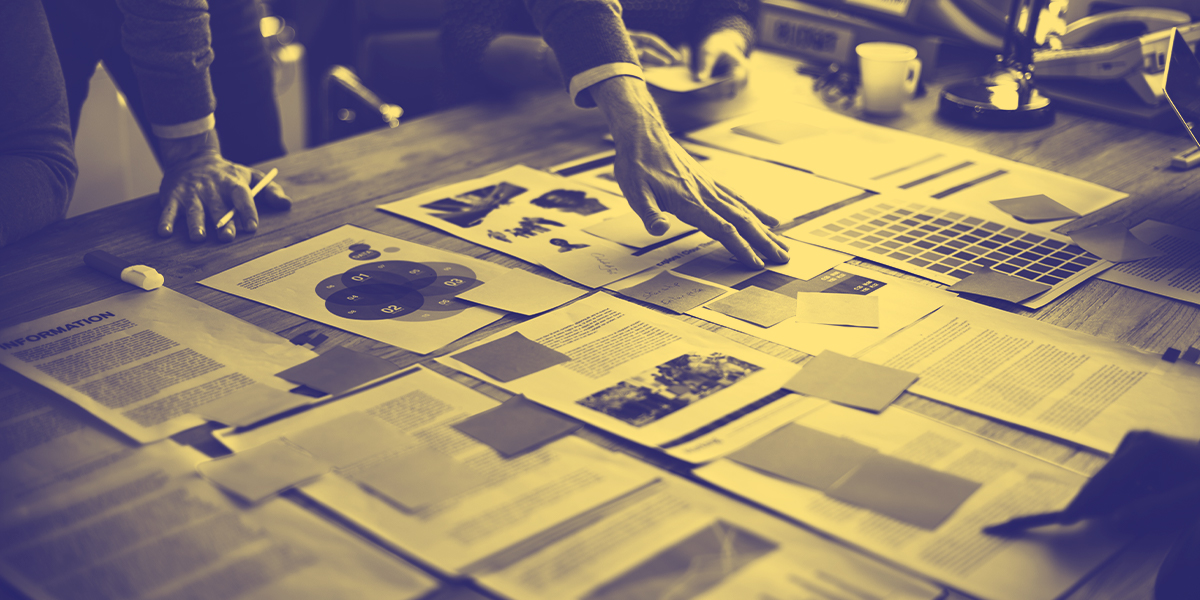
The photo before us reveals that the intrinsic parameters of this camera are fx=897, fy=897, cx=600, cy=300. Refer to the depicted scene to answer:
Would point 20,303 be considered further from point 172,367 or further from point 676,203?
point 676,203

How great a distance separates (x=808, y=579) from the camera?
596mm

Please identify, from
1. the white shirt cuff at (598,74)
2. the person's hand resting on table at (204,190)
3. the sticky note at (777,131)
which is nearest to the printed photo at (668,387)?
the white shirt cuff at (598,74)

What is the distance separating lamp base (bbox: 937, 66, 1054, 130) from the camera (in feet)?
5.09

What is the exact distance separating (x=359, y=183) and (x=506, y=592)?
0.87 m

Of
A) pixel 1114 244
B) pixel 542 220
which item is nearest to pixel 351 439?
pixel 542 220

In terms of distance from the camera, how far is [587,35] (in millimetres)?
1222

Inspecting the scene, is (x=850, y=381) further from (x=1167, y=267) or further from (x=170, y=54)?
(x=170, y=54)

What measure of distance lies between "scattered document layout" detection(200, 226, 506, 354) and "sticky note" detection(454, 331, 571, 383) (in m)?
0.04

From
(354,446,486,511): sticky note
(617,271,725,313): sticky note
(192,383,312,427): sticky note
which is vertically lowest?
(354,446,486,511): sticky note

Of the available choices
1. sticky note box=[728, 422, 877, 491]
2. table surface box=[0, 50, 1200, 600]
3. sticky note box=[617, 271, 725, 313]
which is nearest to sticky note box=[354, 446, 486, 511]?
table surface box=[0, 50, 1200, 600]

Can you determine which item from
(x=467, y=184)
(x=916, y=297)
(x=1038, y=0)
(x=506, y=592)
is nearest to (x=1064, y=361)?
(x=916, y=297)

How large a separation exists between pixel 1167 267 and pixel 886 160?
17.3 inches

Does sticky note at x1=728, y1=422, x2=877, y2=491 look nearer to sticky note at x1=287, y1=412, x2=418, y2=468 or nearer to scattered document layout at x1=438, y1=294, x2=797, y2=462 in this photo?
scattered document layout at x1=438, y1=294, x2=797, y2=462

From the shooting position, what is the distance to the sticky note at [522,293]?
3.19 ft
